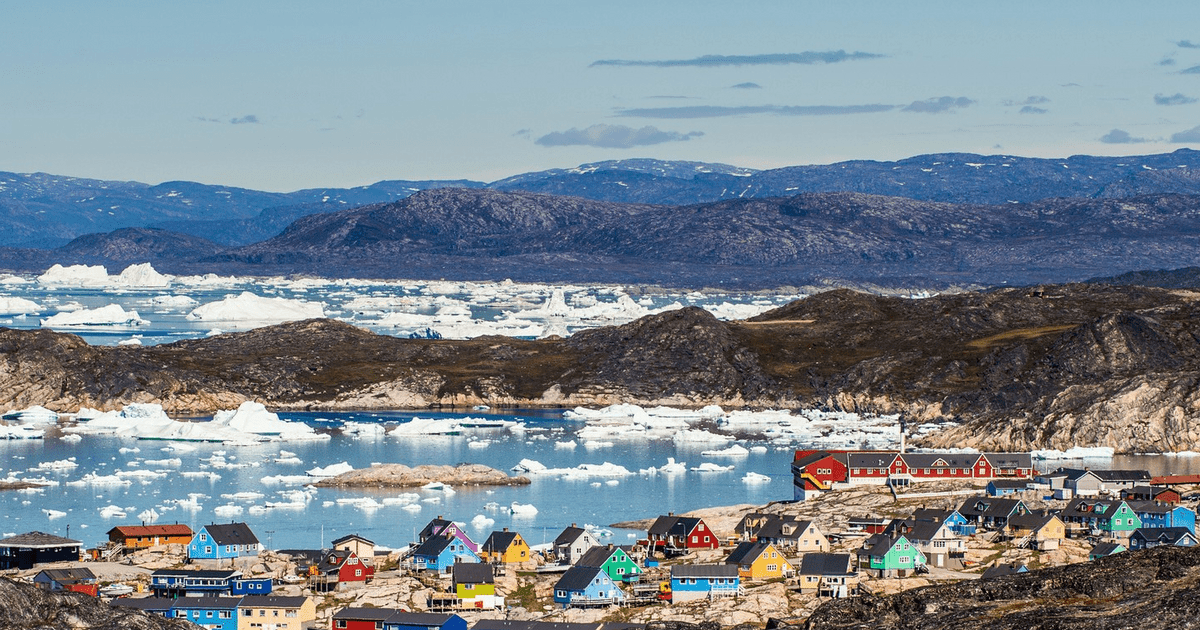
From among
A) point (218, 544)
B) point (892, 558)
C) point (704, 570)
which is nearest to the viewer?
Answer: point (704, 570)

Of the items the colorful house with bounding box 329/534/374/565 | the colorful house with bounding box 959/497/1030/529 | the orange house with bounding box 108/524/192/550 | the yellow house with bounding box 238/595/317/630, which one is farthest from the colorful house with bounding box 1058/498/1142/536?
the orange house with bounding box 108/524/192/550

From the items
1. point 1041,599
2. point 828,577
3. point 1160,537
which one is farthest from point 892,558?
point 1041,599

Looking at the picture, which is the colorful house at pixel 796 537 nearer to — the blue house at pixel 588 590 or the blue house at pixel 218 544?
the blue house at pixel 588 590

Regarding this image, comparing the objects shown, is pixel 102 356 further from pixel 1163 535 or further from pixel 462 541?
pixel 1163 535

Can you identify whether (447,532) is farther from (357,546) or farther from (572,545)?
(572,545)

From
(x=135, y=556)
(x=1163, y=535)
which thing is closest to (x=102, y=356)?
(x=135, y=556)

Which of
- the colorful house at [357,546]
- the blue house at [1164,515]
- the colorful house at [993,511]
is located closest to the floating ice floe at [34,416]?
the colorful house at [357,546]

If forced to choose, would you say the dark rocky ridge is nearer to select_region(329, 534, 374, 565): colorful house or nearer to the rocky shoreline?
the rocky shoreline
